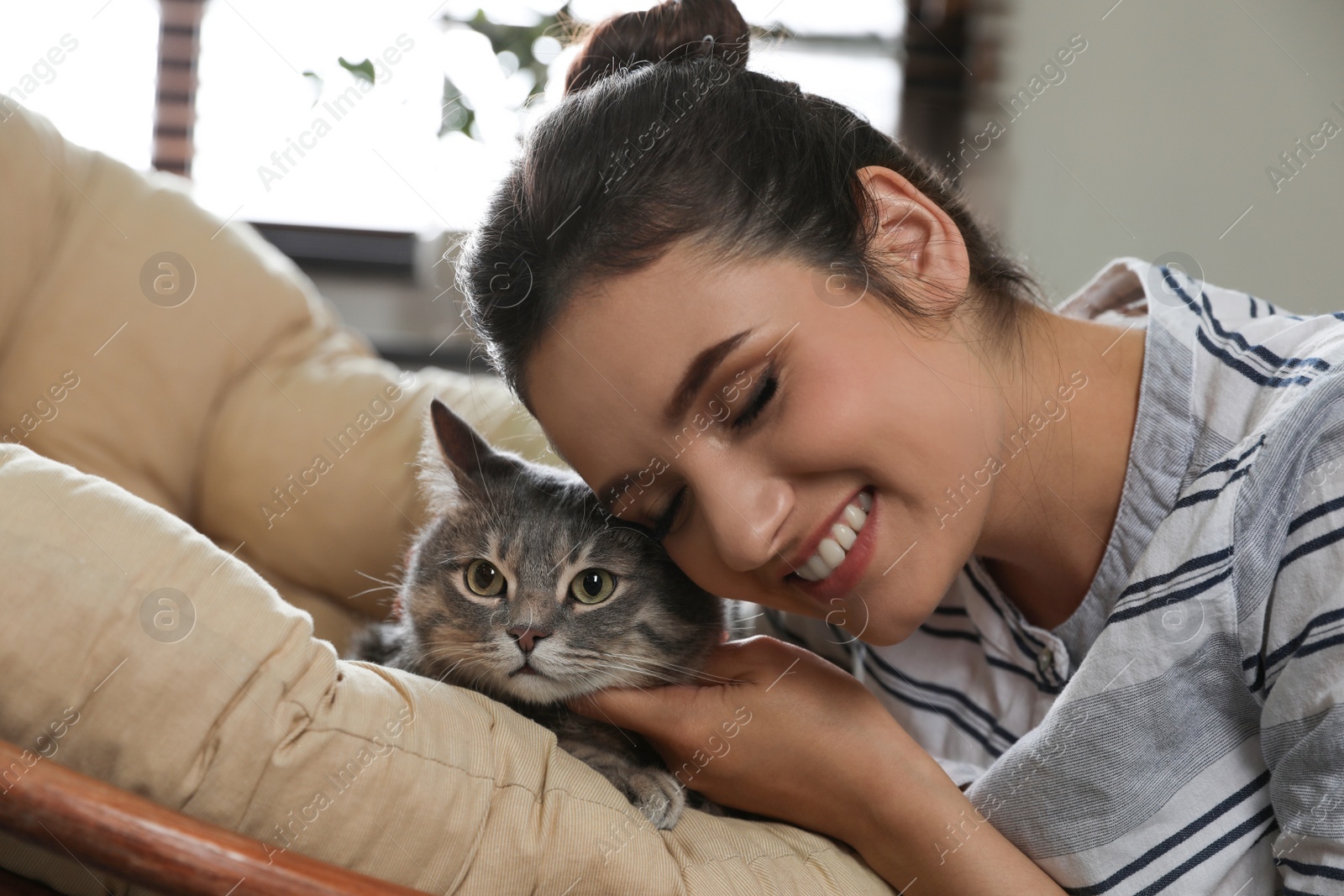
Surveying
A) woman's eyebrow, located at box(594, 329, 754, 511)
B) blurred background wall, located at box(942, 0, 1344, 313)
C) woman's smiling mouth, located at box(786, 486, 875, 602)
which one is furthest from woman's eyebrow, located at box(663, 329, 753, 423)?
blurred background wall, located at box(942, 0, 1344, 313)

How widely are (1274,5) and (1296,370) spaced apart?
154 centimetres

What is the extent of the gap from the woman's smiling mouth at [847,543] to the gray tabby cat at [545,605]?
0.88 ft

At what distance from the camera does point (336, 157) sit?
3.39 meters

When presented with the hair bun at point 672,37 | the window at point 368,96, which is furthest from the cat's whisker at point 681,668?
the window at point 368,96

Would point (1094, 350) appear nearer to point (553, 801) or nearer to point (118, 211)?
point (553, 801)

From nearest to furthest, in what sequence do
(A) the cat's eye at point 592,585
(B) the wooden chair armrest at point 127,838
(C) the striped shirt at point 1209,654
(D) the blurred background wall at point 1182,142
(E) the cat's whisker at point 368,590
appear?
(B) the wooden chair armrest at point 127,838 < (C) the striped shirt at point 1209,654 < (A) the cat's eye at point 592,585 < (E) the cat's whisker at point 368,590 < (D) the blurred background wall at point 1182,142

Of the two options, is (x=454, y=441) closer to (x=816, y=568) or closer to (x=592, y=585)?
(x=592, y=585)

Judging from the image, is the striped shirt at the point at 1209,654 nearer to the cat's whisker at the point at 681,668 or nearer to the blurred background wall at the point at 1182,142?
the cat's whisker at the point at 681,668

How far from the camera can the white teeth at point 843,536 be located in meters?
1.01

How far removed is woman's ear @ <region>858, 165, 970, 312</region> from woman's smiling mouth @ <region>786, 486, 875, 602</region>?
0.24 meters

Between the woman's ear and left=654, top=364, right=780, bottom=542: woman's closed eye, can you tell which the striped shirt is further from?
left=654, top=364, right=780, bottom=542: woman's closed eye

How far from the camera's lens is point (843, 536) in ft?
3.32

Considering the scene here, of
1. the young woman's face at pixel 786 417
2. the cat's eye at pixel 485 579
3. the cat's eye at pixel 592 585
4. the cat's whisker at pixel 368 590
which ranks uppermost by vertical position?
the young woman's face at pixel 786 417

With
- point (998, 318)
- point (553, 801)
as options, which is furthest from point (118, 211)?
point (998, 318)
